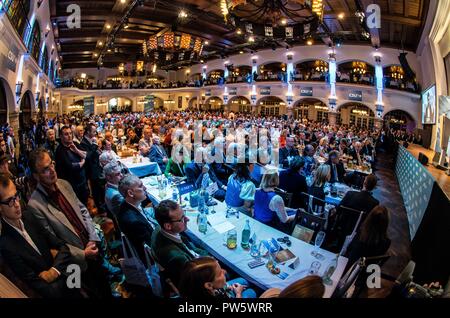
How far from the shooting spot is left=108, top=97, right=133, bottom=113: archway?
38.2 metres

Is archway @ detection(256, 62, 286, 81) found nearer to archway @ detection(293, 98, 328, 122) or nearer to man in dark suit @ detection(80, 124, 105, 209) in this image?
archway @ detection(293, 98, 328, 122)

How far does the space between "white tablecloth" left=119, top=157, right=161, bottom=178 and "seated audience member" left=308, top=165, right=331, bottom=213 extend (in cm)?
344

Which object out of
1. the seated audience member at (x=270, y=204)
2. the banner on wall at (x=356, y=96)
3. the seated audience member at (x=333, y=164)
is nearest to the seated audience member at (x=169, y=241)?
the seated audience member at (x=270, y=204)

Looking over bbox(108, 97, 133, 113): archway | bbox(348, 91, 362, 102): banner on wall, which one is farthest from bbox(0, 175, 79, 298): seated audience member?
bbox(108, 97, 133, 113): archway

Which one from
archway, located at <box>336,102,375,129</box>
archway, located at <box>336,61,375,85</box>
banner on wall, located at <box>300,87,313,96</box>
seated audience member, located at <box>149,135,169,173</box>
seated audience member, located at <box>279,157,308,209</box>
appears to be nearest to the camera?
seated audience member, located at <box>279,157,308,209</box>

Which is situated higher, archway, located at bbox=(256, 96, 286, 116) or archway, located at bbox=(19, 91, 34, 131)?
archway, located at bbox=(256, 96, 286, 116)

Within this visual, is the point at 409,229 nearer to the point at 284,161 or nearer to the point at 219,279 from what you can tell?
the point at 284,161

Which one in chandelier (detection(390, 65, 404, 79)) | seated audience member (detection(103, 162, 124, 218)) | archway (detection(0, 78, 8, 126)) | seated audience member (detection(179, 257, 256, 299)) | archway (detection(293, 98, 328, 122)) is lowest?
seated audience member (detection(179, 257, 256, 299))

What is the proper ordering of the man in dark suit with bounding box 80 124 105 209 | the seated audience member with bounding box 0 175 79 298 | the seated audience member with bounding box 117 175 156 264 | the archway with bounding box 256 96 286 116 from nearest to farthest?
the seated audience member with bounding box 0 175 79 298
the seated audience member with bounding box 117 175 156 264
the man in dark suit with bounding box 80 124 105 209
the archway with bounding box 256 96 286 116

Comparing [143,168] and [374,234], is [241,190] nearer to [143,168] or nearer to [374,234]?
[374,234]

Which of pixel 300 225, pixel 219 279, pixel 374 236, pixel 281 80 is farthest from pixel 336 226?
pixel 281 80

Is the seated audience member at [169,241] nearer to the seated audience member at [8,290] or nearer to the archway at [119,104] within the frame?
the seated audience member at [8,290]

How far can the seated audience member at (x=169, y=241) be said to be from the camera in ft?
6.68
